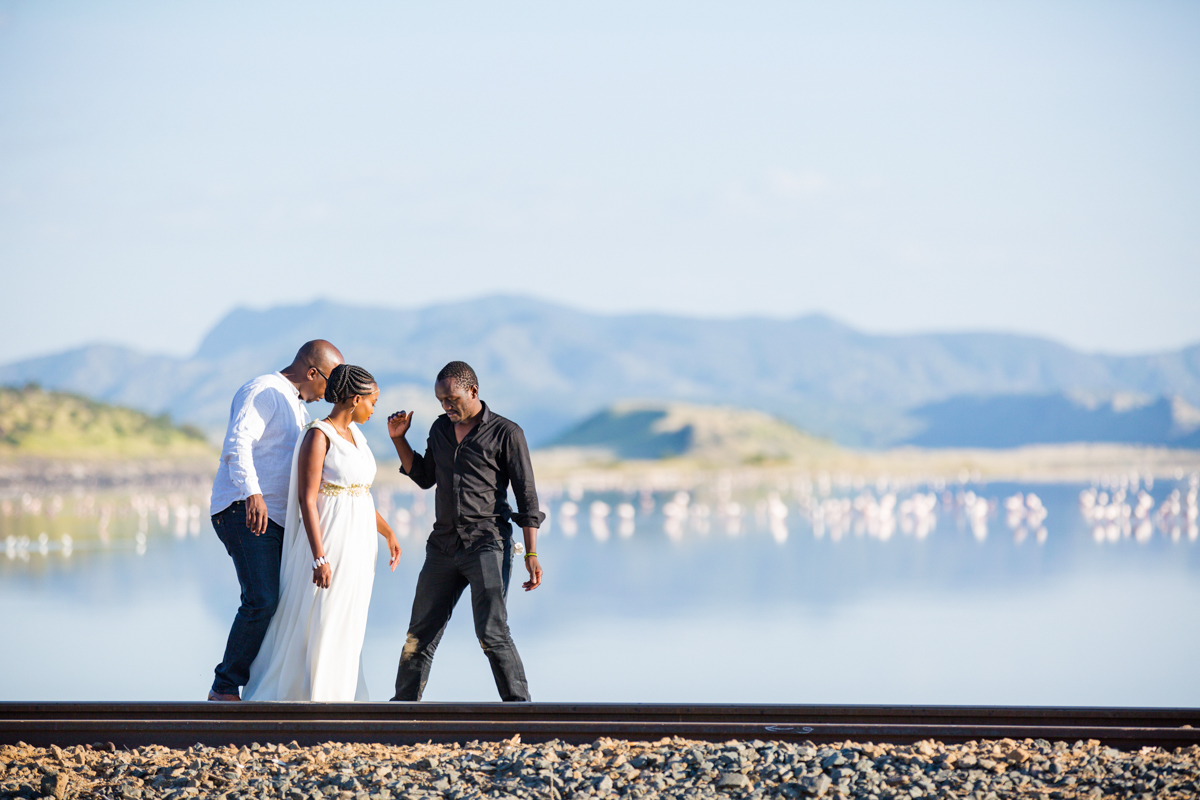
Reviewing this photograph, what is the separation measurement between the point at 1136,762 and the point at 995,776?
579 millimetres

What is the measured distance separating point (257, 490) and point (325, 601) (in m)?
0.58

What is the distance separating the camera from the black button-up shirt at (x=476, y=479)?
563 cm

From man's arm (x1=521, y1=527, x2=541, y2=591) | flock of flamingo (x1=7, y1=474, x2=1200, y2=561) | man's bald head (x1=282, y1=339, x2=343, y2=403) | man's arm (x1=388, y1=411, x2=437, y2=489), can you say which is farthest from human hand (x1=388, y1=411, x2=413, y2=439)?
flock of flamingo (x1=7, y1=474, x2=1200, y2=561)

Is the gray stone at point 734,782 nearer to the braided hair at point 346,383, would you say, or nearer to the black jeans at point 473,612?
the black jeans at point 473,612

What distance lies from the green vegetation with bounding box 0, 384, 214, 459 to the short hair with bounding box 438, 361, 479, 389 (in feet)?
163

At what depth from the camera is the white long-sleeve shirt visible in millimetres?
5570

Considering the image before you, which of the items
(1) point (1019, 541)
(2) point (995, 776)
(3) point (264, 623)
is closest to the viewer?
(2) point (995, 776)

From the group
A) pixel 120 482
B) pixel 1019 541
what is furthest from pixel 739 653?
pixel 120 482

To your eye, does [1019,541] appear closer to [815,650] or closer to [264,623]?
[815,650]

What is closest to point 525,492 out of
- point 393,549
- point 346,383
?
point 393,549

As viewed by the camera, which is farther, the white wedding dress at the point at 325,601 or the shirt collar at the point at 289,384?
the shirt collar at the point at 289,384

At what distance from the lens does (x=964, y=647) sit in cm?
1141

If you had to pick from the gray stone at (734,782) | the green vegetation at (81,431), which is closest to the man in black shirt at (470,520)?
the gray stone at (734,782)

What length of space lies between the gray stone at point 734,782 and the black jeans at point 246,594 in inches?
87.7
